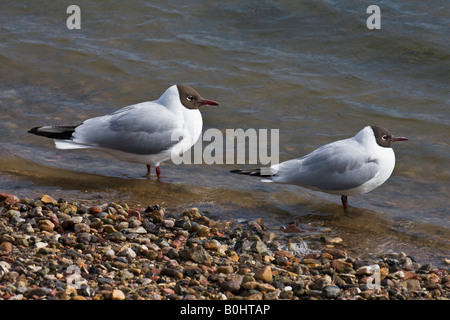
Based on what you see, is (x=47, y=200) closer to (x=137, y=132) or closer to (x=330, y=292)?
(x=137, y=132)

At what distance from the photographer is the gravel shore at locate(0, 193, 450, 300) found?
4.77 metres

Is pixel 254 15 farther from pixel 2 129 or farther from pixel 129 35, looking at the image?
pixel 2 129

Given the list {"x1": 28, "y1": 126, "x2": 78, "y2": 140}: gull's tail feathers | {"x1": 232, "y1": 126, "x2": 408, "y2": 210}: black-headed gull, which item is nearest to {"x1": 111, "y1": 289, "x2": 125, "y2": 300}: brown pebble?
{"x1": 232, "y1": 126, "x2": 408, "y2": 210}: black-headed gull

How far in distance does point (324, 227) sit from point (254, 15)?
6762 mm

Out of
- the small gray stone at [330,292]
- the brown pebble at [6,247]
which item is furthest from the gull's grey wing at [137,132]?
the small gray stone at [330,292]

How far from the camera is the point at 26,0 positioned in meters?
13.7

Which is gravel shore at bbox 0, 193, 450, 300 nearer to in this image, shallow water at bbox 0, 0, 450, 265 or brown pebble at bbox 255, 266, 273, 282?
brown pebble at bbox 255, 266, 273, 282

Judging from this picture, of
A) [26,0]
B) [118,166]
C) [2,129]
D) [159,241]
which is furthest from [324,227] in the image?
[26,0]

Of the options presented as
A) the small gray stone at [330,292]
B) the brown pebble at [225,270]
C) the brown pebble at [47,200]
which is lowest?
the small gray stone at [330,292]

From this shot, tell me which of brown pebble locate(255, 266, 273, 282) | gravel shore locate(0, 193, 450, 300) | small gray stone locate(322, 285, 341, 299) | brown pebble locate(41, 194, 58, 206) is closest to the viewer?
gravel shore locate(0, 193, 450, 300)

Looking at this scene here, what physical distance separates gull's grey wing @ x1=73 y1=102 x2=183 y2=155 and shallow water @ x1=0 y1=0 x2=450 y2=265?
442 mm

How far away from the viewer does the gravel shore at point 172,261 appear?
15.6ft

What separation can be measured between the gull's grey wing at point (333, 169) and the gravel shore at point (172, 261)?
0.59 m

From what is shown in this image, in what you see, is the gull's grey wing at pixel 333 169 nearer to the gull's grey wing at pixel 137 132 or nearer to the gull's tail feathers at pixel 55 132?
the gull's grey wing at pixel 137 132
